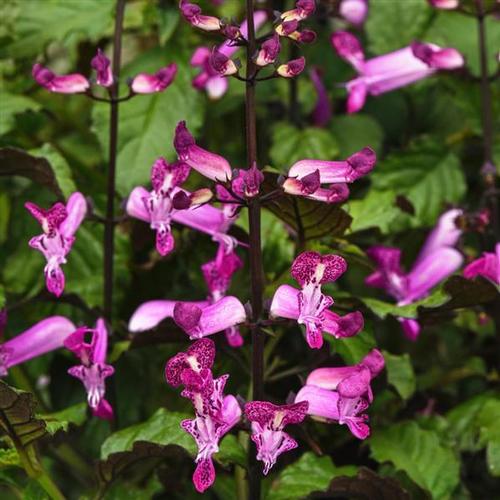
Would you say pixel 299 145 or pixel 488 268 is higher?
pixel 488 268

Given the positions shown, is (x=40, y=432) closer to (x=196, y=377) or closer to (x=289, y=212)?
(x=196, y=377)

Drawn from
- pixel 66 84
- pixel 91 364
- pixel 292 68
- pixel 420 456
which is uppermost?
pixel 292 68

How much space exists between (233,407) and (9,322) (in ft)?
1.58

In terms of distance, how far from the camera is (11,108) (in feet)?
3.85

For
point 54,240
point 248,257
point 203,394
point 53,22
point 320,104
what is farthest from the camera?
point 320,104

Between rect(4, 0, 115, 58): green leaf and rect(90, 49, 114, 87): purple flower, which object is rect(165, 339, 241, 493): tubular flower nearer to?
rect(90, 49, 114, 87): purple flower

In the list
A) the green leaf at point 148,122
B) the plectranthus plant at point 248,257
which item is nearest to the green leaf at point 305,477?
the plectranthus plant at point 248,257

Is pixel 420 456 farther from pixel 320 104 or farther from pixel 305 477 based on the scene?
pixel 320 104

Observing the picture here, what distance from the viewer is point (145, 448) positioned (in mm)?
850

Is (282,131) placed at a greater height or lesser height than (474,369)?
greater

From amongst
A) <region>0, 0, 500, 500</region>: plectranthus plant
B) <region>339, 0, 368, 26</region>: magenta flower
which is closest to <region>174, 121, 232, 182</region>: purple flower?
<region>0, 0, 500, 500</region>: plectranthus plant

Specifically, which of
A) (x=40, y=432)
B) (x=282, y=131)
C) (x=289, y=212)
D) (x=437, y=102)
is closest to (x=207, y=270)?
(x=289, y=212)

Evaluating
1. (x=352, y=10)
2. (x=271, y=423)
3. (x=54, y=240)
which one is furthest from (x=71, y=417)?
(x=352, y=10)

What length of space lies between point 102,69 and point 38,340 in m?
0.26
